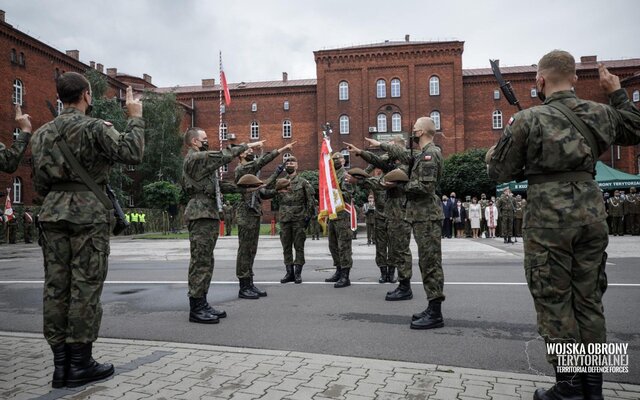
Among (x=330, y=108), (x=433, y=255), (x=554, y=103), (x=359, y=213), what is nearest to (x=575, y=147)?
(x=554, y=103)

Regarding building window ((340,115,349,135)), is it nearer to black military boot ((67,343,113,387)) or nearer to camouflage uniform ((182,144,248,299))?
camouflage uniform ((182,144,248,299))

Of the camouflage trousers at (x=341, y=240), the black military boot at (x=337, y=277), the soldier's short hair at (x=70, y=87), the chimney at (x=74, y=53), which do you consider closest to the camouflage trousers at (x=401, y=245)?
the camouflage trousers at (x=341, y=240)

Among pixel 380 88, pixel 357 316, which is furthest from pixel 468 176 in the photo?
pixel 357 316

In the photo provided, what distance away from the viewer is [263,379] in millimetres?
3822

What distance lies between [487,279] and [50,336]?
732 centimetres

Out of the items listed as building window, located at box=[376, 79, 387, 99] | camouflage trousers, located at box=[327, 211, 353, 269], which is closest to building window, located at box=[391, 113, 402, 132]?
building window, located at box=[376, 79, 387, 99]

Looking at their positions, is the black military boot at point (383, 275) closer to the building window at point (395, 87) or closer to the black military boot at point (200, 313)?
the black military boot at point (200, 313)

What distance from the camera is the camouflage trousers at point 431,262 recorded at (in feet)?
18.1

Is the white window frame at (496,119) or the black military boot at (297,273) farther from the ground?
the white window frame at (496,119)

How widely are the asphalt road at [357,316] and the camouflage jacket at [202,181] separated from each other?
54.7 inches

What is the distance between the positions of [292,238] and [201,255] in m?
3.39

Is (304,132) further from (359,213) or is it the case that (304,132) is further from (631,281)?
(631,281)

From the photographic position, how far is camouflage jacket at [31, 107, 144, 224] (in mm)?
4012

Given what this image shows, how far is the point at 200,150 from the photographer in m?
6.46
